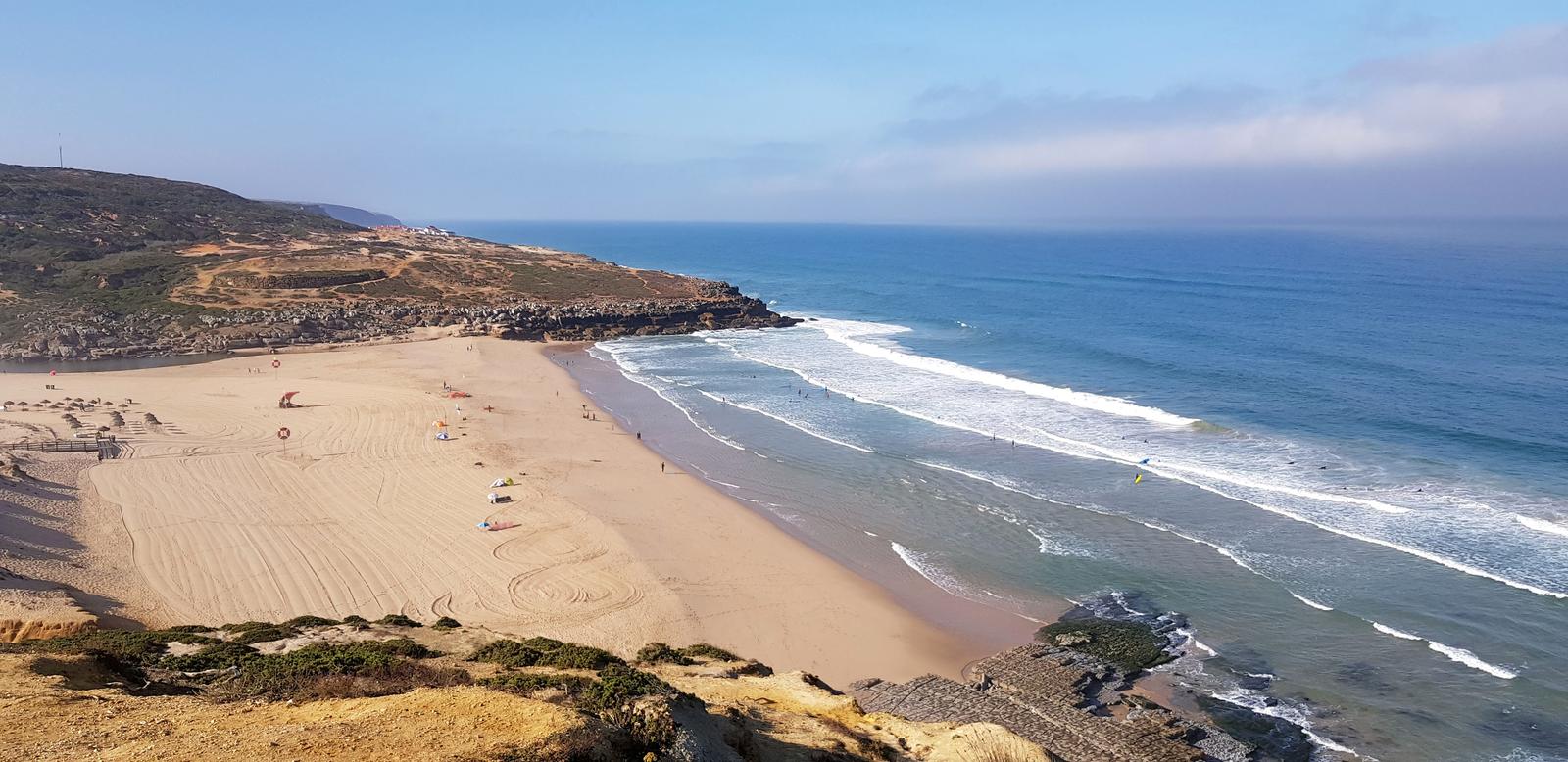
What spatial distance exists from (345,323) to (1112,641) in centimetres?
5709

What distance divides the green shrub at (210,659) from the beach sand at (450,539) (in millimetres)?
6129

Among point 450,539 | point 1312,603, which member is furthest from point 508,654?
point 1312,603

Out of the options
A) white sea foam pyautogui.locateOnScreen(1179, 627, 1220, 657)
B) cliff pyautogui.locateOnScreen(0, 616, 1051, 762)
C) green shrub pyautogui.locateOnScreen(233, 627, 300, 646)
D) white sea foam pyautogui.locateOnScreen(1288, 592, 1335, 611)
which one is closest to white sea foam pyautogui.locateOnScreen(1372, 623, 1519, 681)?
white sea foam pyautogui.locateOnScreen(1288, 592, 1335, 611)

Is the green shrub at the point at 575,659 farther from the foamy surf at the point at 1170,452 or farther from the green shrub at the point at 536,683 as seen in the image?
the foamy surf at the point at 1170,452

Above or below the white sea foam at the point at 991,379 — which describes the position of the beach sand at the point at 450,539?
below

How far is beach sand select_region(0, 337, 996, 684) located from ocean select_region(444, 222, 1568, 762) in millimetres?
2594

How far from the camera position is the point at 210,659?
43.5ft

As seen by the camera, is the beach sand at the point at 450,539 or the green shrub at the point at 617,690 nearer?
the green shrub at the point at 617,690

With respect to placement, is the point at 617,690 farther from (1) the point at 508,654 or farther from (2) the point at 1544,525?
(2) the point at 1544,525

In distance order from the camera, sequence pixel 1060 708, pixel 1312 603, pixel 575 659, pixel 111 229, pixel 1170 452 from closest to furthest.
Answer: pixel 575 659
pixel 1060 708
pixel 1312 603
pixel 1170 452
pixel 111 229

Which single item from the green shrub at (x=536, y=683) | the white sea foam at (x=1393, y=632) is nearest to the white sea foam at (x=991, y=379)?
the white sea foam at (x=1393, y=632)

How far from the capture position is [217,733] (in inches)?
352

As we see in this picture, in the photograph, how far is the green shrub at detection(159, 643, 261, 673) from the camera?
12.8 m

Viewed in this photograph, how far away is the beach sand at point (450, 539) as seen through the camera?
800 inches
